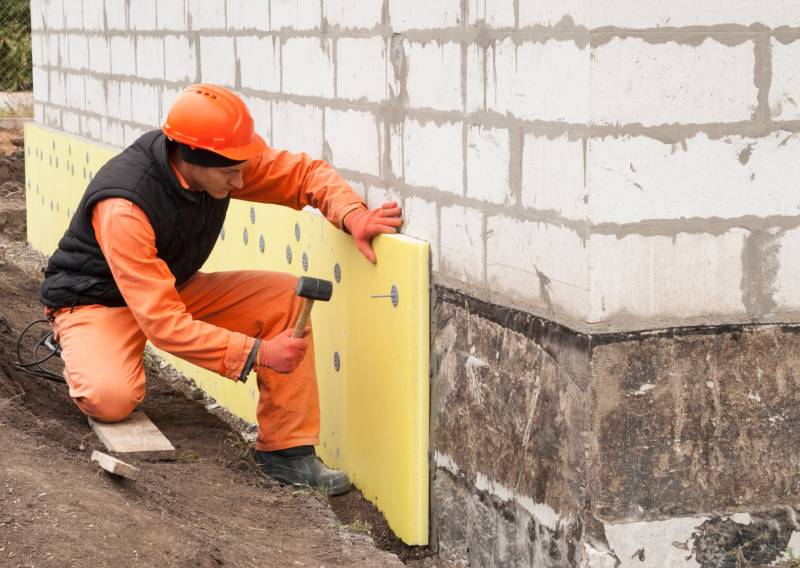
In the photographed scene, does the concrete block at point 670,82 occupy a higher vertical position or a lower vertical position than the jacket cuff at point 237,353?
higher

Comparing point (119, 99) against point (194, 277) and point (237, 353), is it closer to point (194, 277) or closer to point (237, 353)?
point (194, 277)

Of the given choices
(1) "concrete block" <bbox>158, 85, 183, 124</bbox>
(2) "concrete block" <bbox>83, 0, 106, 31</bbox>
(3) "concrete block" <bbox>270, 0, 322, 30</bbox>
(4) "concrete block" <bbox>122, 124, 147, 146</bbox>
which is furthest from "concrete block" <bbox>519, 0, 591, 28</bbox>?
(2) "concrete block" <bbox>83, 0, 106, 31</bbox>

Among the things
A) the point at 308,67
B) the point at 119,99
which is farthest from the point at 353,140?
the point at 119,99

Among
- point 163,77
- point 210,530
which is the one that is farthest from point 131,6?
point 210,530

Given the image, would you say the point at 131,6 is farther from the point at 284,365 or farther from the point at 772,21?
the point at 772,21

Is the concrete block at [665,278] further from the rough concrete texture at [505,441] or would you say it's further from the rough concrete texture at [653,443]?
the rough concrete texture at [505,441]

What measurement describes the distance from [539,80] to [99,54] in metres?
5.94

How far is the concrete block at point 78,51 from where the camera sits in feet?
29.8

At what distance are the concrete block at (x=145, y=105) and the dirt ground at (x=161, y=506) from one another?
2.00 meters

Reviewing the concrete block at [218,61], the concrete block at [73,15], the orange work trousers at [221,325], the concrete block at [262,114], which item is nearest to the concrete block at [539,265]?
the orange work trousers at [221,325]

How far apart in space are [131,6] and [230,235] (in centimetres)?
215

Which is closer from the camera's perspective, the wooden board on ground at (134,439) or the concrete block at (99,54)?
the wooden board on ground at (134,439)

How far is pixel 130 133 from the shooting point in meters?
7.89

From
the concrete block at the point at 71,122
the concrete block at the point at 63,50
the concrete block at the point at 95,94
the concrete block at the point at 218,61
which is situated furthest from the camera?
the concrete block at the point at 63,50
